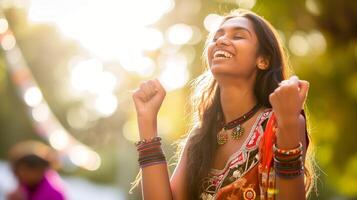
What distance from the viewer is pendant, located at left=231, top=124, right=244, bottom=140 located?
2529 millimetres

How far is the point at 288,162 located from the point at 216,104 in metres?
0.65

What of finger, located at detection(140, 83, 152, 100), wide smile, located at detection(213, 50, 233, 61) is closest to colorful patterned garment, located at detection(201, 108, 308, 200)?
wide smile, located at detection(213, 50, 233, 61)

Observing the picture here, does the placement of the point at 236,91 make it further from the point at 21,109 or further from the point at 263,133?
the point at 21,109

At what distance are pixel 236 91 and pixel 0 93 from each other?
80.9 ft

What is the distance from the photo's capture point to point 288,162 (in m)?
2.16

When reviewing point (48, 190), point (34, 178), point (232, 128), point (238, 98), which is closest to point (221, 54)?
point (238, 98)

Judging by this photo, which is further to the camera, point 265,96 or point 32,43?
point 32,43

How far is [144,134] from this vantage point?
255cm


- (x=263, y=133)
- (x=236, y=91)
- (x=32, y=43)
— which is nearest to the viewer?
(x=263, y=133)

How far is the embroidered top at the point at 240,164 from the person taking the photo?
2.39 m

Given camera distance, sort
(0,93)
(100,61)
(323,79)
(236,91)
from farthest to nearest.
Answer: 1. (0,93)
2. (100,61)
3. (323,79)
4. (236,91)

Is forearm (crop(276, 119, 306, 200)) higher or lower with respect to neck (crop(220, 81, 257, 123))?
lower

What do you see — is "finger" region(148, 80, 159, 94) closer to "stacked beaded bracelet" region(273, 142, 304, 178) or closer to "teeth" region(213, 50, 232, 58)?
"teeth" region(213, 50, 232, 58)

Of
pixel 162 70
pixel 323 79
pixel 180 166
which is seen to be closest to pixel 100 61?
pixel 162 70
